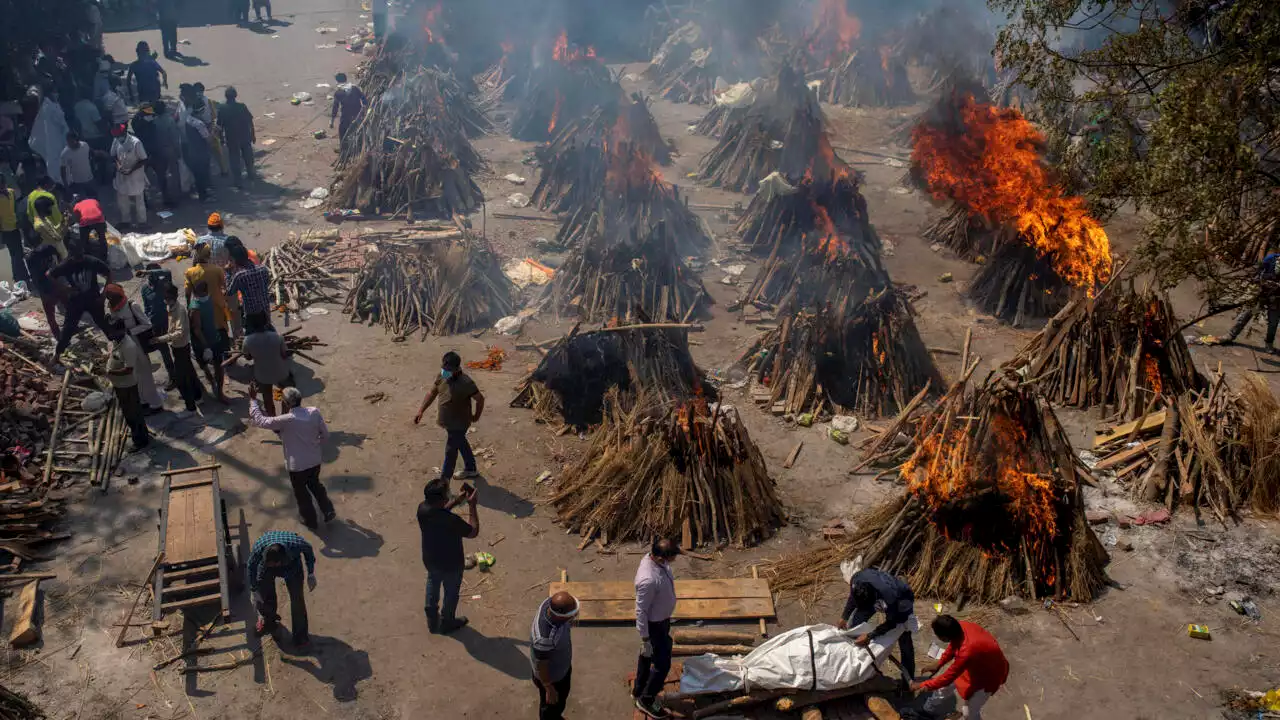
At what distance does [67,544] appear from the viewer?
9125mm

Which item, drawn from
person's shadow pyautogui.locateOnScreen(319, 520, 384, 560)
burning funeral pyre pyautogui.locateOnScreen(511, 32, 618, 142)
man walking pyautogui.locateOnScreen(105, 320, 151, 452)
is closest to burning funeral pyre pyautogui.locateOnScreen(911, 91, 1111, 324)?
burning funeral pyre pyautogui.locateOnScreen(511, 32, 618, 142)

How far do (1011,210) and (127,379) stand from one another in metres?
13.0

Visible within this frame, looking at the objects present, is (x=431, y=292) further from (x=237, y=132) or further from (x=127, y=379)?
(x=237, y=132)

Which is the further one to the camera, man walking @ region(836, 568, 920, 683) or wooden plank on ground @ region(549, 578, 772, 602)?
wooden plank on ground @ region(549, 578, 772, 602)

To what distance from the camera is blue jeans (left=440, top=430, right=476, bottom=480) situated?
1000 centimetres

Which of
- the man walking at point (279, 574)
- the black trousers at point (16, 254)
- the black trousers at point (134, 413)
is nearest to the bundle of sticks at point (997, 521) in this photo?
the man walking at point (279, 574)

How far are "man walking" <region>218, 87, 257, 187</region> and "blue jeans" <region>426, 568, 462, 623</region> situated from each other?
13.2m

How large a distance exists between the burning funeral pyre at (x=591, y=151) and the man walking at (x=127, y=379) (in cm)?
850

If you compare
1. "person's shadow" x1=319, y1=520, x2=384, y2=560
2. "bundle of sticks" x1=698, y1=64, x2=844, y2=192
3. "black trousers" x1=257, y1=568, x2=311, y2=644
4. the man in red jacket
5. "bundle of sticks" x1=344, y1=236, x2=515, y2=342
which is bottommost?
"person's shadow" x1=319, y1=520, x2=384, y2=560

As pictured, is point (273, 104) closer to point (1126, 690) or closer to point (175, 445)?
point (175, 445)

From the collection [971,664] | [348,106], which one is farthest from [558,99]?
[971,664]

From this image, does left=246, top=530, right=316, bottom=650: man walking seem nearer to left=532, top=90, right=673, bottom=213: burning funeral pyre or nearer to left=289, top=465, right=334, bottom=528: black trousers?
left=289, top=465, right=334, bottom=528: black trousers

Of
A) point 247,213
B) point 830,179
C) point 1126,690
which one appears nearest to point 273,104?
point 247,213

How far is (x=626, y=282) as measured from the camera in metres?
14.0
